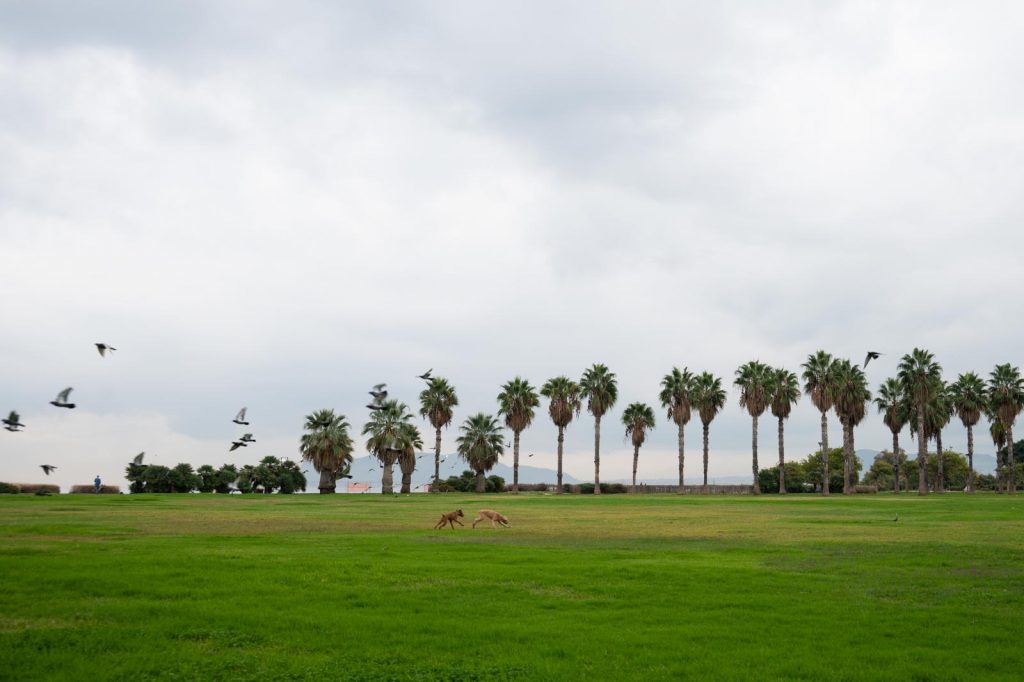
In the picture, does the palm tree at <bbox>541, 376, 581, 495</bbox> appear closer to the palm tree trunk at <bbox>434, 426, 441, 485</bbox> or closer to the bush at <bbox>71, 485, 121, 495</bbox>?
the palm tree trunk at <bbox>434, 426, 441, 485</bbox>

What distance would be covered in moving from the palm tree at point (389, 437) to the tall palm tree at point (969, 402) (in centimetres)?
7676

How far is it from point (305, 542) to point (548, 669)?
57.1 feet

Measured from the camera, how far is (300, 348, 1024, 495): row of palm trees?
10656 centimetres

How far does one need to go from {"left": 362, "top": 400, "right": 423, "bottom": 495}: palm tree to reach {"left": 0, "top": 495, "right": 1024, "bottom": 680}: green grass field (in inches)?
3200

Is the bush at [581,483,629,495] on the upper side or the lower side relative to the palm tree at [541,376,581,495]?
lower

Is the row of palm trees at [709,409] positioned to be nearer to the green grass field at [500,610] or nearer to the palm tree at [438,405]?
the palm tree at [438,405]

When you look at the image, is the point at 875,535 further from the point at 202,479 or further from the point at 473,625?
the point at 202,479

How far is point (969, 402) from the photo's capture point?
114 metres

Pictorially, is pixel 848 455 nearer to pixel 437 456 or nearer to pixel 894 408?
pixel 894 408

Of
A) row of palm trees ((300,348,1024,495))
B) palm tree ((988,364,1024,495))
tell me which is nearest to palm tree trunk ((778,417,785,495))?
row of palm trees ((300,348,1024,495))

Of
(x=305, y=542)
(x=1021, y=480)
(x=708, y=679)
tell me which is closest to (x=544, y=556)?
(x=305, y=542)

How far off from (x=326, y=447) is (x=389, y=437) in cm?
908

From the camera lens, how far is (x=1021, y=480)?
133125mm

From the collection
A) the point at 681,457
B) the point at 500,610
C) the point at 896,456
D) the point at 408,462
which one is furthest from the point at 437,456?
the point at 500,610
